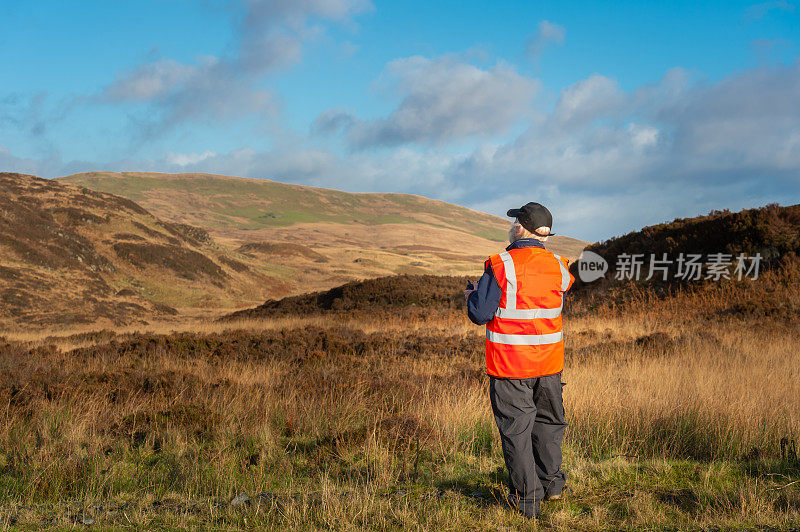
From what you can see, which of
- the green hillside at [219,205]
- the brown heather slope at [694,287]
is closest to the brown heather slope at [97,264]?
the brown heather slope at [694,287]

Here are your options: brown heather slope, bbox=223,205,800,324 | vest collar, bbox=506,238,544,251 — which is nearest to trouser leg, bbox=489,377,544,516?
vest collar, bbox=506,238,544,251

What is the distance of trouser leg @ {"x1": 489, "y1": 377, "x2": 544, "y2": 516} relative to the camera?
3689 millimetres

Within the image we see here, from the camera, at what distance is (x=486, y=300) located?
3666 millimetres

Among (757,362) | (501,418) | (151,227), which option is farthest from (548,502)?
(151,227)

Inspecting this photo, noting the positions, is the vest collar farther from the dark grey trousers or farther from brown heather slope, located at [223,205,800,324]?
brown heather slope, located at [223,205,800,324]

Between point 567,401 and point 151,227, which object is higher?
point 151,227

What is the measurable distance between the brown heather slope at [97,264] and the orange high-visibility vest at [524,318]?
98.1 feet

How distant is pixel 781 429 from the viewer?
519cm

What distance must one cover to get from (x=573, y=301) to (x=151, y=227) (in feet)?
154

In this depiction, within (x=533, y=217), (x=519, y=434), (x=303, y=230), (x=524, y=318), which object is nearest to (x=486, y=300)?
(x=524, y=318)

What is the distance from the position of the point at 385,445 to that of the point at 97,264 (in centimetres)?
4336

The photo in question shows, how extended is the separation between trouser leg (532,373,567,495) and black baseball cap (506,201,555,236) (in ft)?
3.64

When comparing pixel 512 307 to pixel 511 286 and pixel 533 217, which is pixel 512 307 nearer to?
pixel 511 286

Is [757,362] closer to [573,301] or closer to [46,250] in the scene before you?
[573,301]
